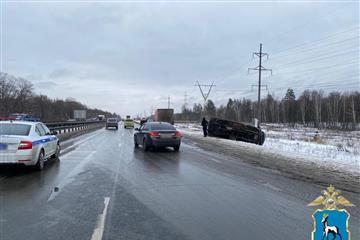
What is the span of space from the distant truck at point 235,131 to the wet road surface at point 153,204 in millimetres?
18805

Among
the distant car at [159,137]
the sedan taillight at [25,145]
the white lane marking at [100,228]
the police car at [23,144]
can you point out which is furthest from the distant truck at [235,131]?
the white lane marking at [100,228]

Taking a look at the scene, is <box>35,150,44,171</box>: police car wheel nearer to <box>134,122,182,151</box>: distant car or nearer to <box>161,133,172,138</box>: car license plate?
<box>134,122,182,151</box>: distant car

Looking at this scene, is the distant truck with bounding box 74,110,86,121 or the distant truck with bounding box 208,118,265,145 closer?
the distant truck with bounding box 208,118,265,145

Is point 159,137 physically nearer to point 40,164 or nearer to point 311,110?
point 40,164

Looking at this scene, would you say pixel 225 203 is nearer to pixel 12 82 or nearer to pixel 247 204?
pixel 247 204

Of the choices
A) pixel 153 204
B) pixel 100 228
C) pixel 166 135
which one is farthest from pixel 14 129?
pixel 166 135

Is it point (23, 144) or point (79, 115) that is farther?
point (79, 115)

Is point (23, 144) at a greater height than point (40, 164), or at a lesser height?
greater

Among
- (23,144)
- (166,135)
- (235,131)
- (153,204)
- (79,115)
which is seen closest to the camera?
(153,204)

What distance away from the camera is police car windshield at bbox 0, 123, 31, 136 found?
11525 millimetres

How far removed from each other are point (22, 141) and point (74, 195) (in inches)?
151

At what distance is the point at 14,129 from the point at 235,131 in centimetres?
2311

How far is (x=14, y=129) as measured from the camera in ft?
38.6

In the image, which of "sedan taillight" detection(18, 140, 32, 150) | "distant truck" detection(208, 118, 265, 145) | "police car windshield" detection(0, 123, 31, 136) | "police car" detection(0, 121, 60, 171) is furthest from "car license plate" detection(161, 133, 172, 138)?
"distant truck" detection(208, 118, 265, 145)
